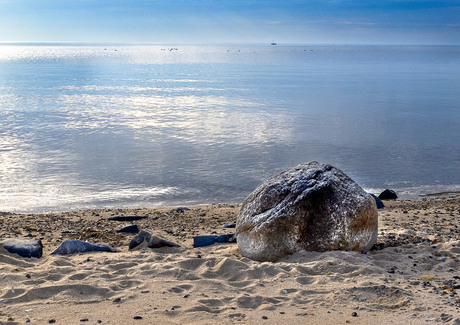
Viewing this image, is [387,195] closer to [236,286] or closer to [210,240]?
[210,240]

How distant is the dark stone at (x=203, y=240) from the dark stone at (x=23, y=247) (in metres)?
2.56

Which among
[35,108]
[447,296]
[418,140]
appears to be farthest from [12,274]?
[35,108]

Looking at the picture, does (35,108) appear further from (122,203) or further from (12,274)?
(12,274)

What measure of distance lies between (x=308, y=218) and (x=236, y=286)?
5.36 feet

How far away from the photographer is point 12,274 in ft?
20.9

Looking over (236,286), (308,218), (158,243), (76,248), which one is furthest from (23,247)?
(308,218)

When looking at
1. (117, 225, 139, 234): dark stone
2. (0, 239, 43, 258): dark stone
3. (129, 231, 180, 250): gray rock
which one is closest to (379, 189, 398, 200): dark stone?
(117, 225, 139, 234): dark stone

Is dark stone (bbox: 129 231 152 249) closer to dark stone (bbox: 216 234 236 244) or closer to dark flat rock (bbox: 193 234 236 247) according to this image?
dark flat rock (bbox: 193 234 236 247)

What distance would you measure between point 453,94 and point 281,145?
25.7 metres

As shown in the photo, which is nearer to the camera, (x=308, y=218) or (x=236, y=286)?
(x=236, y=286)

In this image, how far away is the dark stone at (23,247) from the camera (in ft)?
24.5

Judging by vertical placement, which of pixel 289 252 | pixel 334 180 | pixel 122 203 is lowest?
pixel 122 203

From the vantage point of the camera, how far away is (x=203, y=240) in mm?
8711

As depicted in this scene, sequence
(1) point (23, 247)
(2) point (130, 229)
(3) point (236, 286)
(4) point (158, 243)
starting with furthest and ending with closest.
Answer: (2) point (130, 229), (4) point (158, 243), (1) point (23, 247), (3) point (236, 286)
